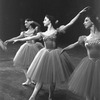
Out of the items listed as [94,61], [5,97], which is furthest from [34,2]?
[94,61]

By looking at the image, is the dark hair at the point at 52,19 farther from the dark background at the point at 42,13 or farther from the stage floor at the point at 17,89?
the stage floor at the point at 17,89

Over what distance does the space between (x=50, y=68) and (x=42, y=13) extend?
210 centimetres

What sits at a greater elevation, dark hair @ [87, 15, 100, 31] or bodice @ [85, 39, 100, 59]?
dark hair @ [87, 15, 100, 31]

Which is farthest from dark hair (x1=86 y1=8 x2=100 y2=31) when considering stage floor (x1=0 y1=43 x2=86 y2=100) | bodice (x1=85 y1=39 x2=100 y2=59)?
stage floor (x1=0 y1=43 x2=86 y2=100)

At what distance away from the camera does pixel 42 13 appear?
4.29 meters

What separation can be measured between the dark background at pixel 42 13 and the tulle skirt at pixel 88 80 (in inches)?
39.9

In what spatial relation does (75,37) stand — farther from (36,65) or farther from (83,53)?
(36,65)

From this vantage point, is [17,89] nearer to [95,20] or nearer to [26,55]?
[26,55]

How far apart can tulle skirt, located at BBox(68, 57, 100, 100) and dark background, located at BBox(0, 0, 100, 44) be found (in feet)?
3.33

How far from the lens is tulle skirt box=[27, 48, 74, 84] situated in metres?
2.40

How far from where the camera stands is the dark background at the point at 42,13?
3.47 metres

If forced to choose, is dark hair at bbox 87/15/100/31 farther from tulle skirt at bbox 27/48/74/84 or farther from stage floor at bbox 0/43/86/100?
stage floor at bbox 0/43/86/100

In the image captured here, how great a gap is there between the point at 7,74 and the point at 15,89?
0.81 m

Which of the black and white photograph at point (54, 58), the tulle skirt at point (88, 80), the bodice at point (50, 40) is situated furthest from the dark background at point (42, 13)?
the tulle skirt at point (88, 80)
